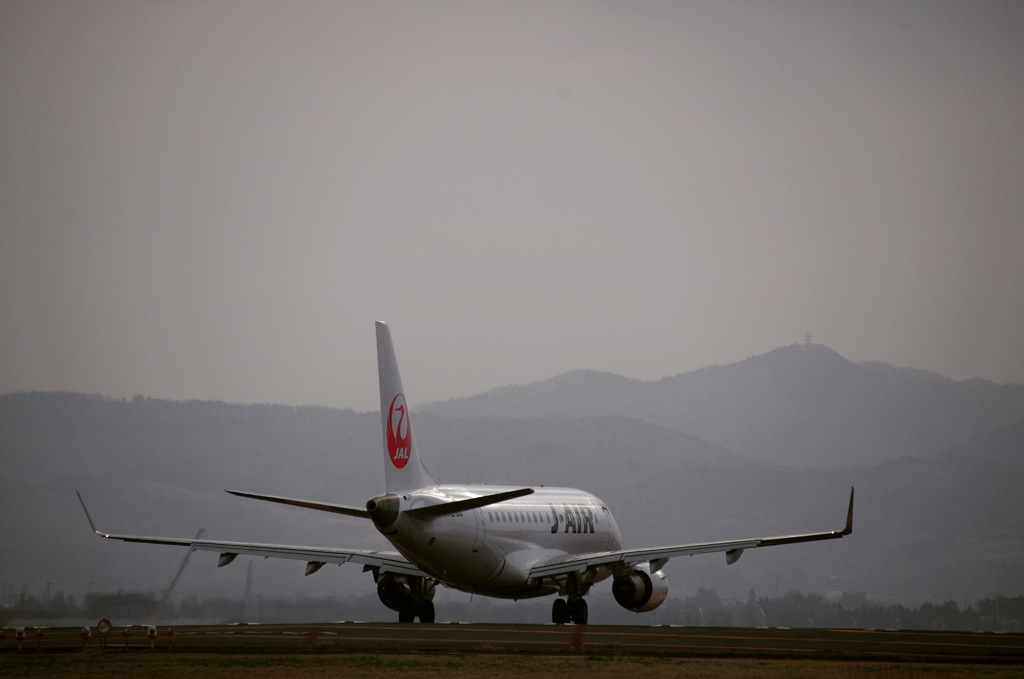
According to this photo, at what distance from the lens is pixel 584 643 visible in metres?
33.6

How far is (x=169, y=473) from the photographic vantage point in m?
138

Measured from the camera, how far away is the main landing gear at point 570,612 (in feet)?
153

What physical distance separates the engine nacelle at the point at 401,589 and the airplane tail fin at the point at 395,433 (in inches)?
187

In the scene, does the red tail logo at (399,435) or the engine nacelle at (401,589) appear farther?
the engine nacelle at (401,589)

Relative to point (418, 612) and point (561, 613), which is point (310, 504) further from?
point (561, 613)

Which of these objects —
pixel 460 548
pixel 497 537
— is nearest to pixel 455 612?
pixel 497 537

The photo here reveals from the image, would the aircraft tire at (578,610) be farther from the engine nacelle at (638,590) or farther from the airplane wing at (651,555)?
the engine nacelle at (638,590)

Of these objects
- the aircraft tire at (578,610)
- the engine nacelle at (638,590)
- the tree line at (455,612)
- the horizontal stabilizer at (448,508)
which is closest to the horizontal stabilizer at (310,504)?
the horizontal stabilizer at (448,508)

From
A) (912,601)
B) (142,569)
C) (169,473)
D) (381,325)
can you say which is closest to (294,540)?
(142,569)

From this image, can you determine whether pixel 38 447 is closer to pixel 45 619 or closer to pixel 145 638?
pixel 45 619

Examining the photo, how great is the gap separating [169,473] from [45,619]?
87.9 meters

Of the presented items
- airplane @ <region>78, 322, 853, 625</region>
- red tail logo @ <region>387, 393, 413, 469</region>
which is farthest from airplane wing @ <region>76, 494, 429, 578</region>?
red tail logo @ <region>387, 393, 413, 469</region>

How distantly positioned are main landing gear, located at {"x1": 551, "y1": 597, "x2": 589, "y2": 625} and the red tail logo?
8.25 metres

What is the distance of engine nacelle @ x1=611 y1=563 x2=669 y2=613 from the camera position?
4550 centimetres
